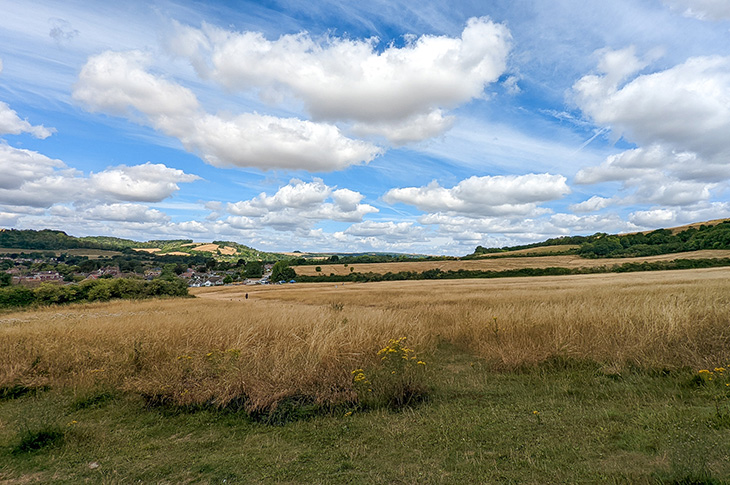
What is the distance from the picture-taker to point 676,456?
130 inches

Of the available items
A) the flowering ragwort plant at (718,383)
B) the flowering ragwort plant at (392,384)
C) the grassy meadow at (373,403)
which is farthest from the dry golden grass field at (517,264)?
the flowering ragwort plant at (392,384)

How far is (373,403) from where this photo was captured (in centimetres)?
555

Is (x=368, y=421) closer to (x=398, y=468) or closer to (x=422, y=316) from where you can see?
(x=398, y=468)

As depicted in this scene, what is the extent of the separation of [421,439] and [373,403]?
4.25 feet

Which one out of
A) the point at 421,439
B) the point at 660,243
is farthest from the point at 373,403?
the point at 660,243

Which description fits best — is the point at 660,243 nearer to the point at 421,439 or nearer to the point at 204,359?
the point at 421,439

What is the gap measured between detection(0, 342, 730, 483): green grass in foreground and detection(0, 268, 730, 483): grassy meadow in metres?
0.02

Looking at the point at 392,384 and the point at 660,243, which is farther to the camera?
the point at 660,243

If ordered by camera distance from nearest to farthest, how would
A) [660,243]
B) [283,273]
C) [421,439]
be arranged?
[421,439]
[660,243]
[283,273]

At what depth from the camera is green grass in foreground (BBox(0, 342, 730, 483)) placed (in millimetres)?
3525

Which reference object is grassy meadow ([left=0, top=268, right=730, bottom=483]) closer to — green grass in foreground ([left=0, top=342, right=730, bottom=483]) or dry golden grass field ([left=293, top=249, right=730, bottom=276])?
green grass in foreground ([left=0, top=342, right=730, bottom=483])

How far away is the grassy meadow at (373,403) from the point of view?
148 inches

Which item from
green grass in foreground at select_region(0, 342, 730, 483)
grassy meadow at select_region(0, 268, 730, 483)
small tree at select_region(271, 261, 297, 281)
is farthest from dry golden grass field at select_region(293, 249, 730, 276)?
Result: green grass in foreground at select_region(0, 342, 730, 483)

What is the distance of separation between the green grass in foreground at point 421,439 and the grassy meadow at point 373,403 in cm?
2
